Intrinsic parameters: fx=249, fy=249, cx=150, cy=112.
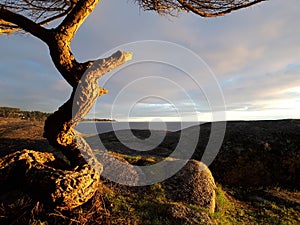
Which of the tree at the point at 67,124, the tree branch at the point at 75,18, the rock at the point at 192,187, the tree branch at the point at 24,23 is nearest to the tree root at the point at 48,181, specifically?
the tree at the point at 67,124

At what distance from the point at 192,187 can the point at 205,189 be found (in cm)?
44

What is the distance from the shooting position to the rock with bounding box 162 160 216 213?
739 centimetres

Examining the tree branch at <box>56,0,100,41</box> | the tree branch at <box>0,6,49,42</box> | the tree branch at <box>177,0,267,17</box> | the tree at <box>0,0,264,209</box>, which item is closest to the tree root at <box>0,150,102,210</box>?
the tree at <box>0,0,264,209</box>

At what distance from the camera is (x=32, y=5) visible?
26.0 ft

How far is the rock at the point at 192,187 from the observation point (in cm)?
739

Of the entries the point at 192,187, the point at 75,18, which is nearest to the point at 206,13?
the point at 75,18

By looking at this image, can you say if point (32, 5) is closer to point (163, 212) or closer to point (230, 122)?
point (163, 212)

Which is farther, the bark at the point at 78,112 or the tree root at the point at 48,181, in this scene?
the bark at the point at 78,112

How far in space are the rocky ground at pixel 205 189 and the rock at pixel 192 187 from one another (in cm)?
3

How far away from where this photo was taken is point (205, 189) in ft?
26.1

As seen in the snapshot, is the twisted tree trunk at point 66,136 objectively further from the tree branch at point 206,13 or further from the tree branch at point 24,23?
the tree branch at point 206,13

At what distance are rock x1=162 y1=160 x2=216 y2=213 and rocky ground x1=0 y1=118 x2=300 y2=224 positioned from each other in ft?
0.10

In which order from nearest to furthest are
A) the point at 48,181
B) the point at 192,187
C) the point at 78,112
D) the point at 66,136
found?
the point at 48,181 → the point at 78,112 → the point at 66,136 → the point at 192,187

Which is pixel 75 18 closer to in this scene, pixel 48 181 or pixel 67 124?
pixel 67 124
